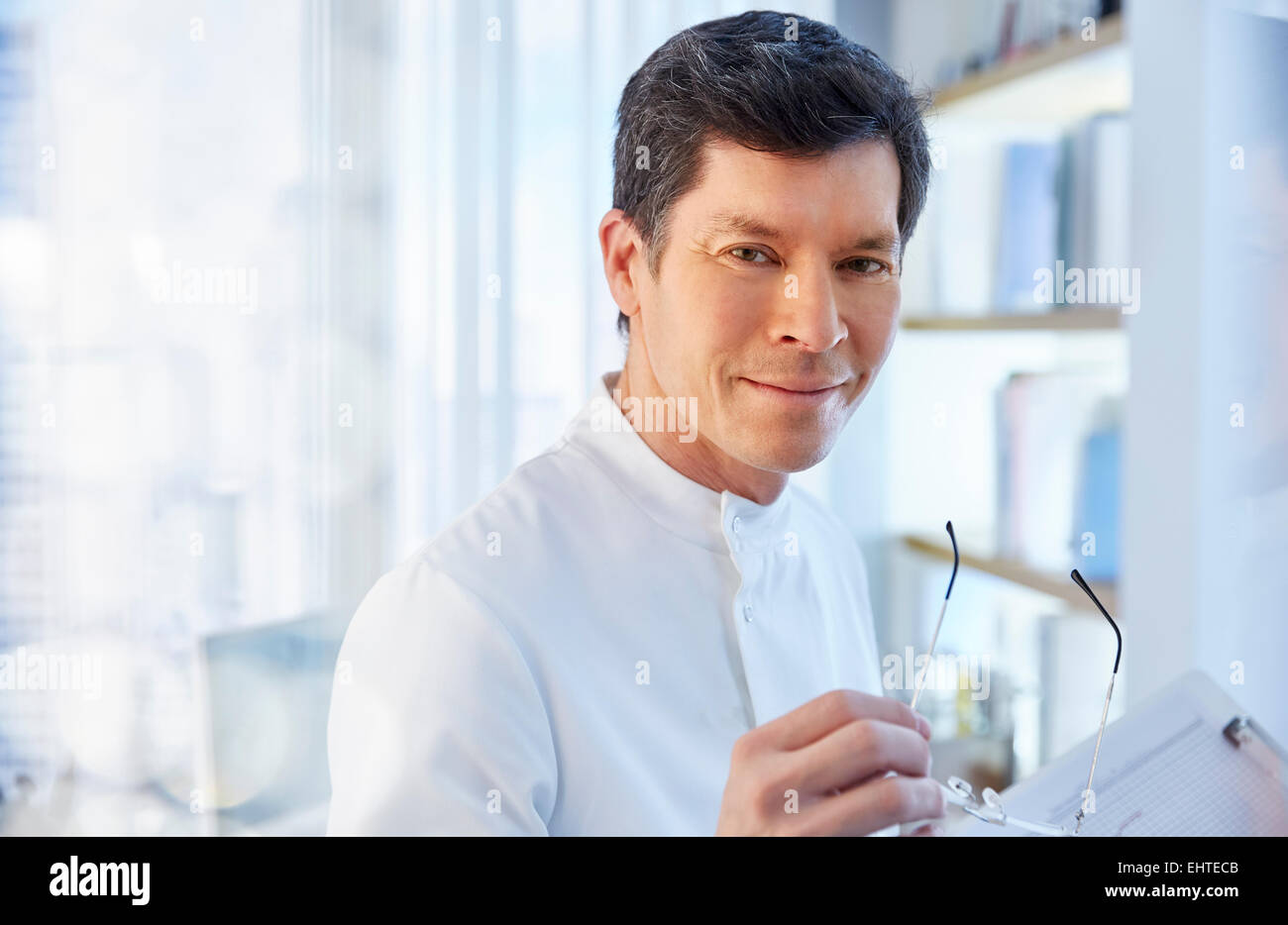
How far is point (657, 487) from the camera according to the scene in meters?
0.82

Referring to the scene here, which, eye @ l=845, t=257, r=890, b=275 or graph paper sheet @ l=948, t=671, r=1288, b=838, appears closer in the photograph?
graph paper sheet @ l=948, t=671, r=1288, b=838

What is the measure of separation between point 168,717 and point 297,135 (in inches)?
35.5

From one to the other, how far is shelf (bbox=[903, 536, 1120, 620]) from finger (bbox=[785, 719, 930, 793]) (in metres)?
0.92

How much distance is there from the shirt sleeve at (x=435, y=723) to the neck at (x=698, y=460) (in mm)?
231

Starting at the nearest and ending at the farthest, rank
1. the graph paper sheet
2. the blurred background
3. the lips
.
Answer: the graph paper sheet, the lips, the blurred background

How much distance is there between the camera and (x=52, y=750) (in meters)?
1.41

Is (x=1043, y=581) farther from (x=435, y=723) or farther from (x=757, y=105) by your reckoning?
(x=435, y=723)

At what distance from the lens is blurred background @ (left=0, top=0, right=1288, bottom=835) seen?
120 centimetres

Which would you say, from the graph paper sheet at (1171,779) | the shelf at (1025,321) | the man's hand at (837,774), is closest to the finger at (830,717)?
the man's hand at (837,774)

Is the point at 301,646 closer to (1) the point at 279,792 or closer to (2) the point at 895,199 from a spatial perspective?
(1) the point at 279,792

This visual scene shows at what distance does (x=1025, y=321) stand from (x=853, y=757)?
1138 mm

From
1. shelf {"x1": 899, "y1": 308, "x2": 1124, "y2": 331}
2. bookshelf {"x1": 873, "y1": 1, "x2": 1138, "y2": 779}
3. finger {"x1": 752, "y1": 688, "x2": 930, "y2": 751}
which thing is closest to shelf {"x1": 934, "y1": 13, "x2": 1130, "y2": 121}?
bookshelf {"x1": 873, "y1": 1, "x2": 1138, "y2": 779}

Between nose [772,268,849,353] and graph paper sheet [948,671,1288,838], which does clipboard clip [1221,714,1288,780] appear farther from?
nose [772,268,849,353]

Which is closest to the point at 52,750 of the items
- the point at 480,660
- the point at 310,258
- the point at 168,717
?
the point at 168,717
